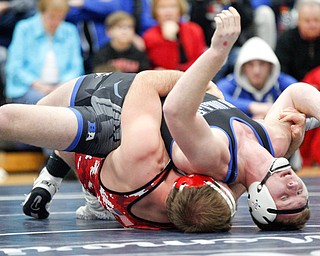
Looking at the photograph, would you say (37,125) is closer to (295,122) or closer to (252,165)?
(252,165)

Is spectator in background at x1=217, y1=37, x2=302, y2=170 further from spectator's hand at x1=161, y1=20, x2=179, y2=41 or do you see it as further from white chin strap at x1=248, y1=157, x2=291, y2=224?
white chin strap at x1=248, y1=157, x2=291, y2=224

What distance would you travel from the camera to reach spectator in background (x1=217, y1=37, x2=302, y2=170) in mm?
8141

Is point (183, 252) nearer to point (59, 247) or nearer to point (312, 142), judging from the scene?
Result: point (59, 247)

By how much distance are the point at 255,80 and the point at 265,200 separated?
415cm

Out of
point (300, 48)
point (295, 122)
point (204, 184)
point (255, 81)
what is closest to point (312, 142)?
point (255, 81)

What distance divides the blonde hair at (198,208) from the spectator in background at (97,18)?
195 inches

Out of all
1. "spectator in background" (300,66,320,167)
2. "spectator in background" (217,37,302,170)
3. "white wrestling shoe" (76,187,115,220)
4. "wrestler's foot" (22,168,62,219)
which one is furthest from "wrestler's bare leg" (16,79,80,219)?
"spectator in background" (300,66,320,167)

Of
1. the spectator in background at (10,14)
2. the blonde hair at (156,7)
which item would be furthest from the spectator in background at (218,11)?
the spectator in background at (10,14)

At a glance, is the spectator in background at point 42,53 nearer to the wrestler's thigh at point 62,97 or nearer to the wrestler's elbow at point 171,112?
the wrestler's thigh at point 62,97

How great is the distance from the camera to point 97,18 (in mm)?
9203

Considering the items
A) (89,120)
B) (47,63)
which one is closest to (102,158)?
(89,120)

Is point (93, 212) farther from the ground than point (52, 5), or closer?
closer

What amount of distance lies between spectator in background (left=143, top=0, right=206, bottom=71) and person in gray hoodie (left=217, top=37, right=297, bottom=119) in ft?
1.94

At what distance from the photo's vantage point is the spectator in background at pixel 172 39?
28.8 feet
